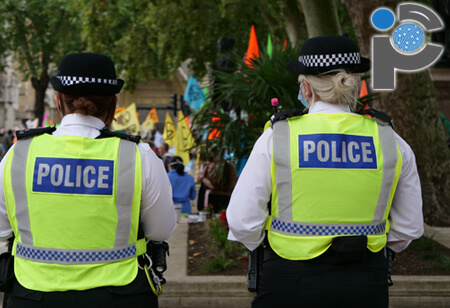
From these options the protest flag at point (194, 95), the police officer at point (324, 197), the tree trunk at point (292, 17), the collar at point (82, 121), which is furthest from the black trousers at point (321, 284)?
the protest flag at point (194, 95)

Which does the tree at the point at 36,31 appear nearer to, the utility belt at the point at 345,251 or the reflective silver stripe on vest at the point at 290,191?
the reflective silver stripe on vest at the point at 290,191

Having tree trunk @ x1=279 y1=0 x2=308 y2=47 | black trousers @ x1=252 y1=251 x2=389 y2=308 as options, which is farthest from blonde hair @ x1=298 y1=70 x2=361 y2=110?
tree trunk @ x1=279 y1=0 x2=308 y2=47

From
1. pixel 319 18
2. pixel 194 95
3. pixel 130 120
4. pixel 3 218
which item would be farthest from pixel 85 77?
pixel 130 120

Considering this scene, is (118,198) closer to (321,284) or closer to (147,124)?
(321,284)

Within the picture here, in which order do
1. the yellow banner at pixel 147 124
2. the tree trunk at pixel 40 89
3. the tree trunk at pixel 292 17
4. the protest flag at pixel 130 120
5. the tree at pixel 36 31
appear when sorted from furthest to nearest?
the tree trunk at pixel 40 89 → the tree at pixel 36 31 → the yellow banner at pixel 147 124 → the protest flag at pixel 130 120 → the tree trunk at pixel 292 17

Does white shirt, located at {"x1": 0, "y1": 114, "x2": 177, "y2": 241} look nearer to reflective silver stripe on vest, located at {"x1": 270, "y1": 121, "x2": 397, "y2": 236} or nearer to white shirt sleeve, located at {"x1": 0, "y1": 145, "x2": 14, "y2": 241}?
white shirt sleeve, located at {"x1": 0, "y1": 145, "x2": 14, "y2": 241}

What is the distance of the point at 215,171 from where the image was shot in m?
11.0

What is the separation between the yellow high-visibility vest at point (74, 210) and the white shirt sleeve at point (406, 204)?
3.69ft

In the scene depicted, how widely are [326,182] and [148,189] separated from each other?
28.6 inches

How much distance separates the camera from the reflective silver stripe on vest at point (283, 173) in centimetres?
337

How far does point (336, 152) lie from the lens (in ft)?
11.2

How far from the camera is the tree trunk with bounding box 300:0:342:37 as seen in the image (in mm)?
14398

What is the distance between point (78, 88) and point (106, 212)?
1.75ft

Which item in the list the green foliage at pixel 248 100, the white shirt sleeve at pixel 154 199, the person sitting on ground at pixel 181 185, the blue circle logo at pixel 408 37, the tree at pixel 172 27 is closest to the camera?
the white shirt sleeve at pixel 154 199
